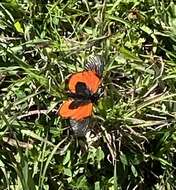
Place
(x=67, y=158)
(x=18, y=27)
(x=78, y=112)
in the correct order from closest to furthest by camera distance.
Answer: (x=78, y=112) → (x=67, y=158) → (x=18, y=27)

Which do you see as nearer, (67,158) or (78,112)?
(78,112)

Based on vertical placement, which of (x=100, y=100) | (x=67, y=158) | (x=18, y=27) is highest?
(x=18, y=27)

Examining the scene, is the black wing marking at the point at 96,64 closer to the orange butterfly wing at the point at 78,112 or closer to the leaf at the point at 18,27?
the orange butterfly wing at the point at 78,112

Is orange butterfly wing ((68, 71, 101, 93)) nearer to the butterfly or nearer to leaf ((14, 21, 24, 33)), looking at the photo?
the butterfly

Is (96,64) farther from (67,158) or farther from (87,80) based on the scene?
(67,158)

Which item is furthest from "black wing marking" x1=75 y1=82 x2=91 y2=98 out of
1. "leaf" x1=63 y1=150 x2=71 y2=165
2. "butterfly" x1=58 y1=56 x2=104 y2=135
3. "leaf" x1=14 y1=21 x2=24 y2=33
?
"leaf" x1=14 y1=21 x2=24 y2=33

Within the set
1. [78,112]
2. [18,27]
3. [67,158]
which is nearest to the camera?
[78,112]

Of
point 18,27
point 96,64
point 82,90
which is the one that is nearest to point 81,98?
point 82,90

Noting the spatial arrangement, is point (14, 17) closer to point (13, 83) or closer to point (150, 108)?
point (13, 83)
